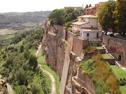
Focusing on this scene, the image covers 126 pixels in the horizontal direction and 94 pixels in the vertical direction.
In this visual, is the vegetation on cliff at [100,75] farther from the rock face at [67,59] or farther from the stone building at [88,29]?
the stone building at [88,29]

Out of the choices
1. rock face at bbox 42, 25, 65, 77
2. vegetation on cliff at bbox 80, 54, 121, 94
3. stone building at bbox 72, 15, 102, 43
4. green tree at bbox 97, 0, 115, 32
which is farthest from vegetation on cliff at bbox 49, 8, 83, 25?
vegetation on cliff at bbox 80, 54, 121, 94

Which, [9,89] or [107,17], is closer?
[107,17]

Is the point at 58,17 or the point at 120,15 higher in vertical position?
the point at 120,15

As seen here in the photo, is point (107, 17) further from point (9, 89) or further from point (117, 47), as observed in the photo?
point (9, 89)

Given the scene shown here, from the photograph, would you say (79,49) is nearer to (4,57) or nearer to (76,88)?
(76,88)

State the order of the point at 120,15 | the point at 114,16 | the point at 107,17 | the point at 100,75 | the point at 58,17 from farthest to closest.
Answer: the point at 58,17
the point at 107,17
the point at 114,16
the point at 120,15
the point at 100,75

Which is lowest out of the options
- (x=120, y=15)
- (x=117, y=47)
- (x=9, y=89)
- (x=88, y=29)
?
(x=9, y=89)

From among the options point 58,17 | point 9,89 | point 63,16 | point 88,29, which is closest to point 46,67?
point 9,89

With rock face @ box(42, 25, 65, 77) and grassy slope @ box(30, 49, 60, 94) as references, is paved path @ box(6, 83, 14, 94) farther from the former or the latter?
rock face @ box(42, 25, 65, 77)
